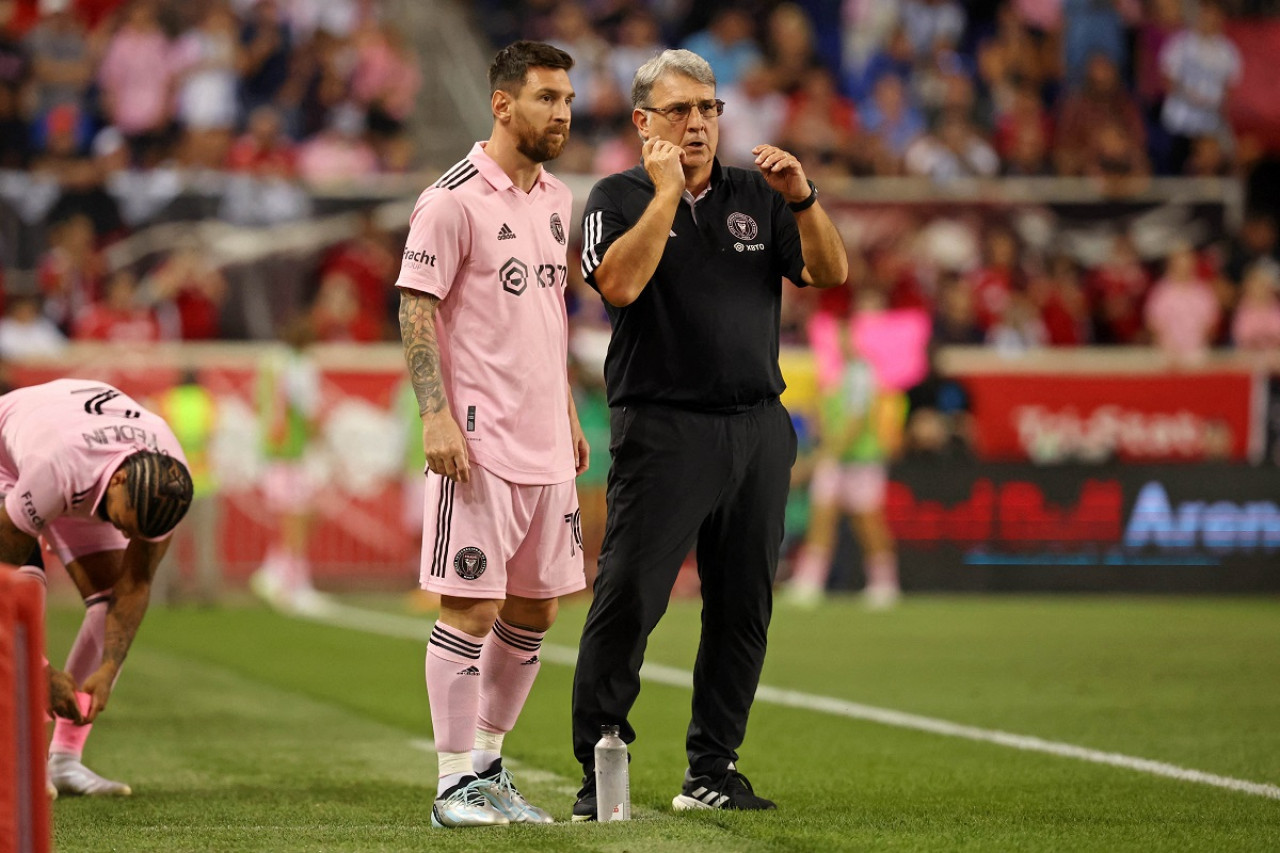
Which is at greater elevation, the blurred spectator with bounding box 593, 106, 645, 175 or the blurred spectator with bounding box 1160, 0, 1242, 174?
the blurred spectator with bounding box 1160, 0, 1242, 174

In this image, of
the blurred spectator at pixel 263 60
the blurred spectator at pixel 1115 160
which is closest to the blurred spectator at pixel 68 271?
the blurred spectator at pixel 263 60

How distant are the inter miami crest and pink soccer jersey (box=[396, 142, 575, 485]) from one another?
1.98ft

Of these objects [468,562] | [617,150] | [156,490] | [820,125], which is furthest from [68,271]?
[468,562]

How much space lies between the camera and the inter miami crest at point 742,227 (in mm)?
6051

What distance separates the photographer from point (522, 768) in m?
7.63

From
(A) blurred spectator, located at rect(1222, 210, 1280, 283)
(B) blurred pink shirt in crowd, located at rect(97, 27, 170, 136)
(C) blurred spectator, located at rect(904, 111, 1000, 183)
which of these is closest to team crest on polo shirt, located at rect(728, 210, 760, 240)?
(C) blurred spectator, located at rect(904, 111, 1000, 183)

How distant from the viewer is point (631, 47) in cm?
2233

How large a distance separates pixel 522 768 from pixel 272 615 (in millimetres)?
8658

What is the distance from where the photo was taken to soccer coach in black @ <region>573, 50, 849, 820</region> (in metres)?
5.92

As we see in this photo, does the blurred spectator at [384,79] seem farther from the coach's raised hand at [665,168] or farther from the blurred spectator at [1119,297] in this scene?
the coach's raised hand at [665,168]

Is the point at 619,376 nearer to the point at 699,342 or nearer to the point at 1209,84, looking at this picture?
the point at 699,342

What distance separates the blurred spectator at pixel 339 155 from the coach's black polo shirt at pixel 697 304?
1457cm

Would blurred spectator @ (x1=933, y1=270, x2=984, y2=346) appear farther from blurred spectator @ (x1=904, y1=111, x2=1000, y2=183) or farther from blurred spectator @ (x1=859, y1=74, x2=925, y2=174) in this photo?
blurred spectator @ (x1=859, y1=74, x2=925, y2=174)

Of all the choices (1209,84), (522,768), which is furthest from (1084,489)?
(522,768)
